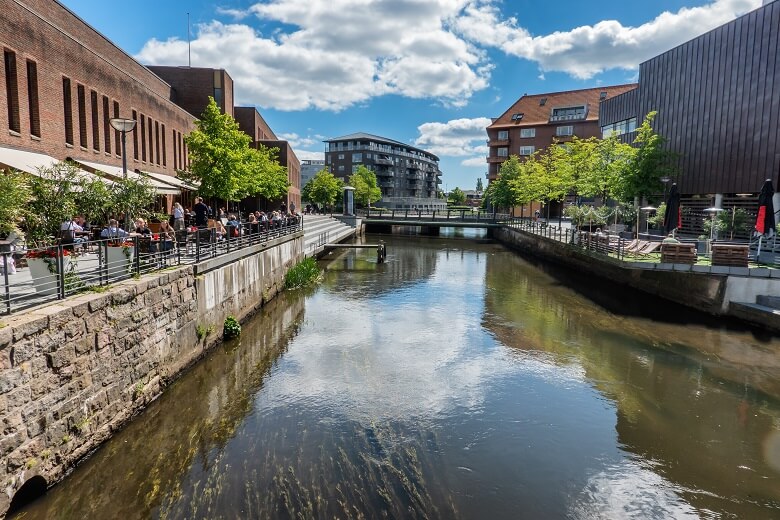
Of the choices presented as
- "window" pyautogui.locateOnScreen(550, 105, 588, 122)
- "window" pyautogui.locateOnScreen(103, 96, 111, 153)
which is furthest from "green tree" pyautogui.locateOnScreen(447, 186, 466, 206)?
"window" pyautogui.locateOnScreen(103, 96, 111, 153)

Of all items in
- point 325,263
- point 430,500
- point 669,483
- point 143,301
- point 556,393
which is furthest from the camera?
point 325,263

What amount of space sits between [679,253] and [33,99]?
2318 centimetres

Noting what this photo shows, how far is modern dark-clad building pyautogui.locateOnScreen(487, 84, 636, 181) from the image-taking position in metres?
70.4

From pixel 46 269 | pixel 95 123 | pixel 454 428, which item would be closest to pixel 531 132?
pixel 95 123

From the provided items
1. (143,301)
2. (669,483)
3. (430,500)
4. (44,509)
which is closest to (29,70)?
(143,301)

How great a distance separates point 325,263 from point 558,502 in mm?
25151

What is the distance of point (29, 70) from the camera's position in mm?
16875

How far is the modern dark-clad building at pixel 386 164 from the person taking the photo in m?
111

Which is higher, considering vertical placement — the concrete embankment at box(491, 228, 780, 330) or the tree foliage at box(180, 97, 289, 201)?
the tree foliage at box(180, 97, 289, 201)

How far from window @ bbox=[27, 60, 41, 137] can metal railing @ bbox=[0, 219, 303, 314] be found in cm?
786

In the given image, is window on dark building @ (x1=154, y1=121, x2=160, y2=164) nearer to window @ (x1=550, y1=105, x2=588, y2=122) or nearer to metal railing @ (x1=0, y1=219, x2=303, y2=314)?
metal railing @ (x1=0, y1=219, x2=303, y2=314)

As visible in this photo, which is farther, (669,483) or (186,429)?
(186,429)

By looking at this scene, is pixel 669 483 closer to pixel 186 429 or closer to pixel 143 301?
pixel 186 429

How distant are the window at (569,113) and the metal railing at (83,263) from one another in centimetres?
6679
